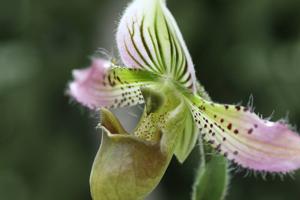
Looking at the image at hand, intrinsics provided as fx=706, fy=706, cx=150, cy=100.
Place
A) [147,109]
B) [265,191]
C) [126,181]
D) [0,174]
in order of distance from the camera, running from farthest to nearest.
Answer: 1. [0,174]
2. [265,191]
3. [147,109]
4. [126,181]

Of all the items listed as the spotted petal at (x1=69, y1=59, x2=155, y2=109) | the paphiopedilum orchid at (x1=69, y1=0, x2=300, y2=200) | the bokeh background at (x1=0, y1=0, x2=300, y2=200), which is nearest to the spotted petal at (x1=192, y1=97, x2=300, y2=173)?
the paphiopedilum orchid at (x1=69, y1=0, x2=300, y2=200)

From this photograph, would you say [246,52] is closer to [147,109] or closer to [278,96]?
[278,96]

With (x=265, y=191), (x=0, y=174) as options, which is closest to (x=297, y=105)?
(x=265, y=191)

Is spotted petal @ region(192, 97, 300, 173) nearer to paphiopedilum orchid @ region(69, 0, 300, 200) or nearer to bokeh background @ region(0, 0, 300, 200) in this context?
paphiopedilum orchid @ region(69, 0, 300, 200)

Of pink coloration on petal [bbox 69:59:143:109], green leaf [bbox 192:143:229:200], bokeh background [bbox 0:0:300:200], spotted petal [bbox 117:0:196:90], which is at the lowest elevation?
bokeh background [bbox 0:0:300:200]

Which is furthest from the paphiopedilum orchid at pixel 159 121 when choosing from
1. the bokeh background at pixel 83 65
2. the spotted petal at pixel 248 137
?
the bokeh background at pixel 83 65

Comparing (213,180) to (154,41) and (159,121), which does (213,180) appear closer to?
(159,121)

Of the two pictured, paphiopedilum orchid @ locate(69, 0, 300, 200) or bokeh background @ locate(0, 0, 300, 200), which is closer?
paphiopedilum orchid @ locate(69, 0, 300, 200)

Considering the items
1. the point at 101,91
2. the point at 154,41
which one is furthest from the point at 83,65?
the point at 154,41
